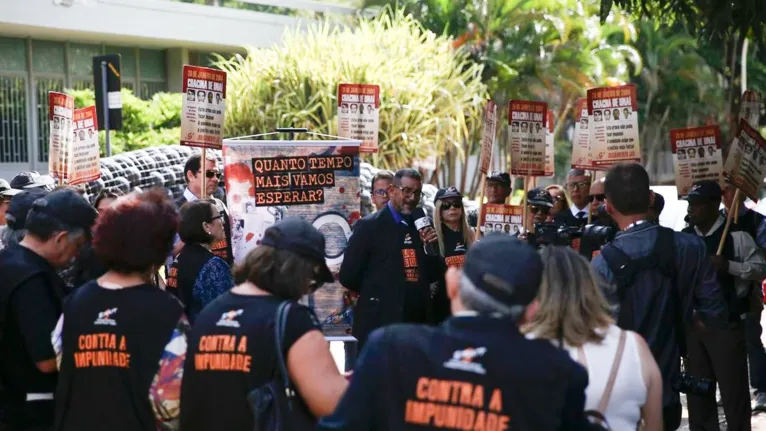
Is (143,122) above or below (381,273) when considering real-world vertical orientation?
above

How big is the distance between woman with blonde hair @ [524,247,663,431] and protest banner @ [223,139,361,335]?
4.67 meters

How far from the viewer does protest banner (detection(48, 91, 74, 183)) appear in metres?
10.4

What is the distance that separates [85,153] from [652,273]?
239 inches

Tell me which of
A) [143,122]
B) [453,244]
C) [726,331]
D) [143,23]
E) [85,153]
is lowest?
[726,331]

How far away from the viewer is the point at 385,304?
849 cm

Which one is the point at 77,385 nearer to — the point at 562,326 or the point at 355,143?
the point at 562,326

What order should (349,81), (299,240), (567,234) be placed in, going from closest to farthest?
(299,240) → (567,234) → (349,81)

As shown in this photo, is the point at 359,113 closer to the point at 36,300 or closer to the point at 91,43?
the point at 36,300

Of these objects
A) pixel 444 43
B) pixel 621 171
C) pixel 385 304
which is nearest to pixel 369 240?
pixel 385 304

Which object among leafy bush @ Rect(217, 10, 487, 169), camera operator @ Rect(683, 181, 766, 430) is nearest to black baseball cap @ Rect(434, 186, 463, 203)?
camera operator @ Rect(683, 181, 766, 430)

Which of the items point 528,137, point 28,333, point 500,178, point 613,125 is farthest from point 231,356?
point 528,137

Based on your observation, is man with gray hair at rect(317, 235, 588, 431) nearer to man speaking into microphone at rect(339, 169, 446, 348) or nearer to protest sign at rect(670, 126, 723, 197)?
man speaking into microphone at rect(339, 169, 446, 348)

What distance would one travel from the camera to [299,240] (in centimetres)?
421

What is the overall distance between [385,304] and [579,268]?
4451 millimetres
